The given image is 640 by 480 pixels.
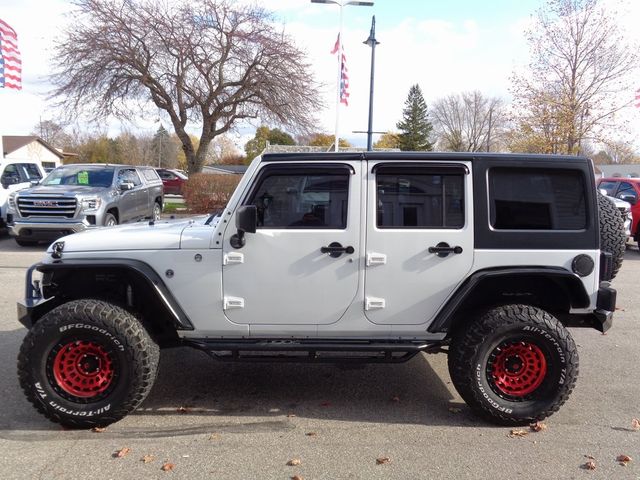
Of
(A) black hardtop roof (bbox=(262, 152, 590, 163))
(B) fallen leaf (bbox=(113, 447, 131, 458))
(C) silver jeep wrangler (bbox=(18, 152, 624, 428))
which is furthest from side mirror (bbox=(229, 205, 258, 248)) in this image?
(B) fallen leaf (bbox=(113, 447, 131, 458))

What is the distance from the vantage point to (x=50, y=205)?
11023mm

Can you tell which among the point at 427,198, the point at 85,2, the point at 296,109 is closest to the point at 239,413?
the point at 427,198

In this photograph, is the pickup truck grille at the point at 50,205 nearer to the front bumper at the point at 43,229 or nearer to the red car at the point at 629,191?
the front bumper at the point at 43,229

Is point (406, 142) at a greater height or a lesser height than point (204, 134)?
greater

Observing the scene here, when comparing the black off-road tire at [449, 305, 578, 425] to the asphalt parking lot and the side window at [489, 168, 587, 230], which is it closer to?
the asphalt parking lot

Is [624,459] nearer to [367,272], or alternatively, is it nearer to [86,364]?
[367,272]

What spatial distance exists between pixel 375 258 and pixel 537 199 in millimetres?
1250

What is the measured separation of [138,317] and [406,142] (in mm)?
57478

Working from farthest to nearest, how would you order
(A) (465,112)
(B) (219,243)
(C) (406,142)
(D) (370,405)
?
(C) (406,142), (A) (465,112), (D) (370,405), (B) (219,243)

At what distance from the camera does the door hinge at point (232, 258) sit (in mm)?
3742

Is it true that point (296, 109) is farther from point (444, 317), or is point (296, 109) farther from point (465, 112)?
point (465, 112)

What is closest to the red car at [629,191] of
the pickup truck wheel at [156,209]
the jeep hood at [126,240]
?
the pickup truck wheel at [156,209]

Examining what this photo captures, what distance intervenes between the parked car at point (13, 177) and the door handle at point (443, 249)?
39.9ft

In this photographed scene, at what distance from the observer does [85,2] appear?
66.6 ft
